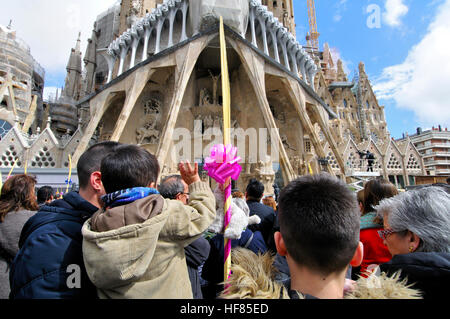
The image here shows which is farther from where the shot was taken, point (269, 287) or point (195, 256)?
point (195, 256)

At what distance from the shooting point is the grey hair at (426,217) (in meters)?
1.28

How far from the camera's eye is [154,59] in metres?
13.9

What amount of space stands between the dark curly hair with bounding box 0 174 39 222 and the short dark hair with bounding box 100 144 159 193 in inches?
54.4

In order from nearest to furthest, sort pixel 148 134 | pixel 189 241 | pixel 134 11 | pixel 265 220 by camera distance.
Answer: pixel 189 241
pixel 265 220
pixel 148 134
pixel 134 11

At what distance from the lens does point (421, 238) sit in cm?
133

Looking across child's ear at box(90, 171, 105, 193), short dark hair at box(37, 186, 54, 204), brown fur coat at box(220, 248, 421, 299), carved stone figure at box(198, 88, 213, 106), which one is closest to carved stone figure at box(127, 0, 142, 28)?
carved stone figure at box(198, 88, 213, 106)

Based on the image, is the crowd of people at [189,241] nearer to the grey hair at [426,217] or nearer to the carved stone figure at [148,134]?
the grey hair at [426,217]

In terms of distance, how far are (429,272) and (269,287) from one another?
83cm

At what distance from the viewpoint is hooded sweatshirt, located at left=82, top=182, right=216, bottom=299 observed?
3.11 feet

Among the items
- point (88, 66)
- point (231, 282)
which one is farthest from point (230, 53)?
point (88, 66)

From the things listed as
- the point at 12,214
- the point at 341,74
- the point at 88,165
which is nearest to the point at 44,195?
the point at 12,214

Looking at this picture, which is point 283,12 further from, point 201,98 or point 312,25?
point 312,25

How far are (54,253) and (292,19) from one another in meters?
26.0

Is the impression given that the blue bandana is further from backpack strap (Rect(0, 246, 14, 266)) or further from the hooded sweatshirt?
backpack strap (Rect(0, 246, 14, 266))
